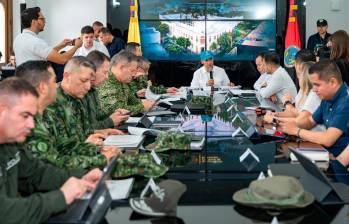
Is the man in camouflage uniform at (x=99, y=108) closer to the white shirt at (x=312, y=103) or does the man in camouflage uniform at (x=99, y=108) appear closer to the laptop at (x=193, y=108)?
the laptop at (x=193, y=108)

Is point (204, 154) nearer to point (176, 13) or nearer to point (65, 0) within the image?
point (176, 13)

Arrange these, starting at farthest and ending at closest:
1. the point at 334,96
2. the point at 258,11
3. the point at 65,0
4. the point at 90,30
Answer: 1. the point at 65,0
2. the point at 258,11
3. the point at 90,30
4. the point at 334,96

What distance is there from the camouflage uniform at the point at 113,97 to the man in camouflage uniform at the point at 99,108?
0.13m

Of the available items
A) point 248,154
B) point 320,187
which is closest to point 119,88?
point 248,154

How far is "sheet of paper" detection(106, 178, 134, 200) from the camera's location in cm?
191

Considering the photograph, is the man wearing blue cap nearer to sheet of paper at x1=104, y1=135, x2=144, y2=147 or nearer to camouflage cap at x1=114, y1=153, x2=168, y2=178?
sheet of paper at x1=104, y1=135, x2=144, y2=147

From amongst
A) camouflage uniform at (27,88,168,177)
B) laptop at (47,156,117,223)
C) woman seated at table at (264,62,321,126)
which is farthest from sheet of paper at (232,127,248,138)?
laptop at (47,156,117,223)

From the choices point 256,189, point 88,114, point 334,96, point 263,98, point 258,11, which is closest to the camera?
point 256,189

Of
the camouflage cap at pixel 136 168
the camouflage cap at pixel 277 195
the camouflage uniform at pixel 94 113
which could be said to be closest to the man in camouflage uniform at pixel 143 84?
the camouflage uniform at pixel 94 113

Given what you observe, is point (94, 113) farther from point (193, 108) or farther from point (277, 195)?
point (277, 195)

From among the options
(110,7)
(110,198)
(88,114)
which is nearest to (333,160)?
(110,198)

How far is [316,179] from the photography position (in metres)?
1.98

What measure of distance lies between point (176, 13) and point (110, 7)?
3.97 ft

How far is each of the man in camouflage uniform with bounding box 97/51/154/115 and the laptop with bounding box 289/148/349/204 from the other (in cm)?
257
